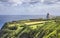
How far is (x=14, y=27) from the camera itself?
40.8m

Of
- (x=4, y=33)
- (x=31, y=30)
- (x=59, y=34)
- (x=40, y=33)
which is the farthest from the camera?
(x=4, y=33)

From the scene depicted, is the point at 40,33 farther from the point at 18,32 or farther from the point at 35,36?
the point at 18,32

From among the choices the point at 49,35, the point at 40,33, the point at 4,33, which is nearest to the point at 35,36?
the point at 40,33

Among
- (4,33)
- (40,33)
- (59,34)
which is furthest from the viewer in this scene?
(4,33)

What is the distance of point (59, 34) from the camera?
3086cm

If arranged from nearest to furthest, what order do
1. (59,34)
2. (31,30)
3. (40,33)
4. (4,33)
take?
(59,34)
(40,33)
(31,30)
(4,33)

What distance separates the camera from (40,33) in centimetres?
3366

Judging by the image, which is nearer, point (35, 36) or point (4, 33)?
point (35, 36)

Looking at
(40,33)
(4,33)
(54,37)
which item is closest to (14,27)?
(4,33)

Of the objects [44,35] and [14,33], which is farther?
[14,33]

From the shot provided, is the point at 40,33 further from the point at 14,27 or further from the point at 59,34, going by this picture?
the point at 14,27

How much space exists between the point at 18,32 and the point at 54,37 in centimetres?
828

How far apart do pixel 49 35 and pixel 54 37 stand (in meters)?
1.00

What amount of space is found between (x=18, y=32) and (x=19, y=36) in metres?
1.25
